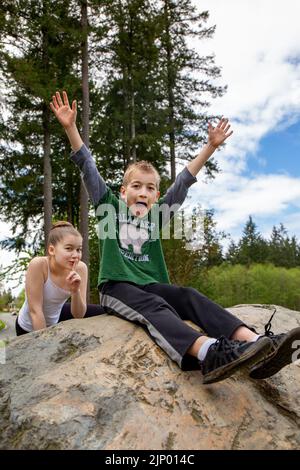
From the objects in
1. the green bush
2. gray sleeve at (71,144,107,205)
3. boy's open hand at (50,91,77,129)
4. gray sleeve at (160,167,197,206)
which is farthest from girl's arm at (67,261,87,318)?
the green bush

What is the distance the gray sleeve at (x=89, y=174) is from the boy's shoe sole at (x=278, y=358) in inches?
65.7

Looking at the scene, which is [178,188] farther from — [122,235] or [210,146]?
[122,235]

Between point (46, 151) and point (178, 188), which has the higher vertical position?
point (46, 151)

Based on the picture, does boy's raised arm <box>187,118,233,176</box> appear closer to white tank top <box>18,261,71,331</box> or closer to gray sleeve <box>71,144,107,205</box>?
gray sleeve <box>71,144,107,205</box>

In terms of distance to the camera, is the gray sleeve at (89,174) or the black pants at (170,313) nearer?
the black pants at (170,313)

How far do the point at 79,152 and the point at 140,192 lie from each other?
531 millimetres

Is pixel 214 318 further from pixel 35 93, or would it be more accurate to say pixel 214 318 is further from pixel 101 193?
pixel 35 93

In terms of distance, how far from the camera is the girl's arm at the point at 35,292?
3.51 meters

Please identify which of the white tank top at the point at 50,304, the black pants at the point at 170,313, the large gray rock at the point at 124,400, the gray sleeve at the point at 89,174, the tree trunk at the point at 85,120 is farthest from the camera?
the tree trunk at the point at 85,120

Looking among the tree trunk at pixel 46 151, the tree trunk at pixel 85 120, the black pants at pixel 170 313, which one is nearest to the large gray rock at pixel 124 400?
the black pants at pixel 170 313

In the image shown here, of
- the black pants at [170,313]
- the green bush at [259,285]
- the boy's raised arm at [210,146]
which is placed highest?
the boy's raised arm at [210,146]

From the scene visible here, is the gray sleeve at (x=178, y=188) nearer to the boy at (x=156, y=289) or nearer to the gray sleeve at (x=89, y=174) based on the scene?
the boy at (x=156, y=289)

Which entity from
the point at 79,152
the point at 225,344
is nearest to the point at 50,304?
the point at 79,152

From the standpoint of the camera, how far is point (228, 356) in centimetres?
242
